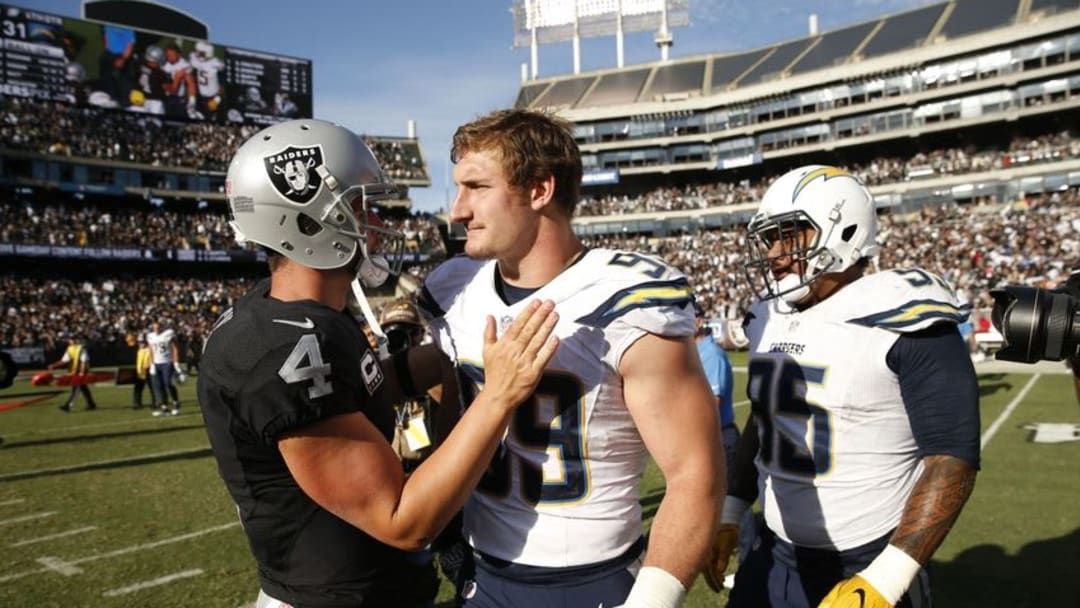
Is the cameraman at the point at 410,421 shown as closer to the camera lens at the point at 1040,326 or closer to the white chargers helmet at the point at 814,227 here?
the white chargers helmet at the point at 814,227

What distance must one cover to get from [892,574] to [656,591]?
0.81 m

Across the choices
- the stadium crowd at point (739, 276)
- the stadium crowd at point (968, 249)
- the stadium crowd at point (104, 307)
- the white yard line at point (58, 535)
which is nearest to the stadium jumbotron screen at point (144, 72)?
the stadium crowd at point (739, 276)

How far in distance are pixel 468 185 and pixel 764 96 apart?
51.5 metres

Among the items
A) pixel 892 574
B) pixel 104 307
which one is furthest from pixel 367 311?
pixel 104 307

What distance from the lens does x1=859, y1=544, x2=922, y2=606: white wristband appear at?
2.10 m

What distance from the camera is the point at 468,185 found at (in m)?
2.28

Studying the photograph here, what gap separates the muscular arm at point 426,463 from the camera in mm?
1810

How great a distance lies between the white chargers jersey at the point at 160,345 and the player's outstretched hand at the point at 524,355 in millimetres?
14510

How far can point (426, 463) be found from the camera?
1.86 meters

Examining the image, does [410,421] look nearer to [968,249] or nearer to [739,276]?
[968,249]

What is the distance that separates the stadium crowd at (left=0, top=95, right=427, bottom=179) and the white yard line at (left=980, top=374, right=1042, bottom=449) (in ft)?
117

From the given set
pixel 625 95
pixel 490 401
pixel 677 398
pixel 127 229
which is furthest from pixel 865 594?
pixel 625 95

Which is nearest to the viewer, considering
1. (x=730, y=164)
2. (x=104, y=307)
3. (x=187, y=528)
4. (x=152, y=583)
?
(x=152, y=583)

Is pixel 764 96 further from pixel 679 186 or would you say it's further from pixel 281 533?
pixel 281 533
